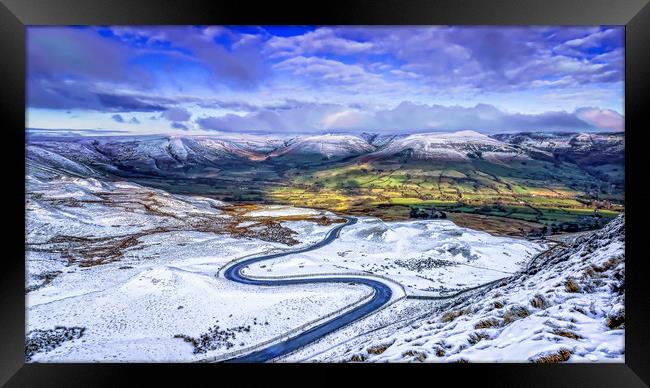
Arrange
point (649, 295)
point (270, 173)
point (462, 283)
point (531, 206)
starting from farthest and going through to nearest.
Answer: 1. point (270, 173)
2. point (531, 206)
3. point (462, 283)
4. point (649, 295)

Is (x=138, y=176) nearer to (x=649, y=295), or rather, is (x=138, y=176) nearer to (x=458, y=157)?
(x=458, y=157)

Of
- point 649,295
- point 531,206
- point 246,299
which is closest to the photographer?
point 649,295

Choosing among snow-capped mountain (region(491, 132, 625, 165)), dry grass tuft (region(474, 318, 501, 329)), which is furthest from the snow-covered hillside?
Answer: snow-capped mountain (region(491, 132, 625, 165))

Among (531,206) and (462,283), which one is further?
(531,206)

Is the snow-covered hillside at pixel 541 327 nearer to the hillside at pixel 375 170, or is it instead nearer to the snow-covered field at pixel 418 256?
the snow-covered field at pixel 418 256

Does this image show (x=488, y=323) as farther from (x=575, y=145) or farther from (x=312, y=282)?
(x=575, y=145)

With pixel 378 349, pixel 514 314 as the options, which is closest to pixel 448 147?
pixel 514 314

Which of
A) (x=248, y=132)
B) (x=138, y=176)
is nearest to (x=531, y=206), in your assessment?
(x=248, y=132)

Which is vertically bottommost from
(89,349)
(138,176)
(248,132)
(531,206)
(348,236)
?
(89,349)
